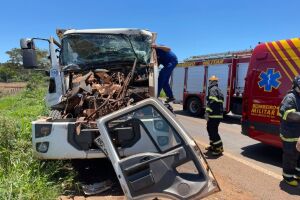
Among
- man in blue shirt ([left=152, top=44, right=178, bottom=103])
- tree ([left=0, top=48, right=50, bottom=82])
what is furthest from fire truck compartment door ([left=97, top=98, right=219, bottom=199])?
tree ([left=0, top=48, right=50, bottom=82])

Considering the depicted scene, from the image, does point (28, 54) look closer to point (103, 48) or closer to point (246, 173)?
point (103, 48)

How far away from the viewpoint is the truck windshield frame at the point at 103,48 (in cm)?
671

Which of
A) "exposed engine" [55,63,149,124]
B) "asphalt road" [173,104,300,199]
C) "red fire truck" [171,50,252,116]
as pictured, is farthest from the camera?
"red fire truck" [171,50,252,116]

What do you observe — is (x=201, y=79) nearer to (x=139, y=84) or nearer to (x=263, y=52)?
(x=263, y=52)

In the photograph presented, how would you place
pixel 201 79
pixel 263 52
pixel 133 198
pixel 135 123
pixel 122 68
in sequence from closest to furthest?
pixel 133 198 → pixel 135 123 → pixel 122 68 → pixel 263 52 → pixel 201 79

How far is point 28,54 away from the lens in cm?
624

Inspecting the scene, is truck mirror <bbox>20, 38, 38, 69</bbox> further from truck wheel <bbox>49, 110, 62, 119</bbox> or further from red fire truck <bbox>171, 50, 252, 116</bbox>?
red fire truck <bbox>171, 50, 252, 116</bbox>

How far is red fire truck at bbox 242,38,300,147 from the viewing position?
673cm

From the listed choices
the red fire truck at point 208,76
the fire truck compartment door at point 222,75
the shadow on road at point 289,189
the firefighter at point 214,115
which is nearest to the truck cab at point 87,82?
the firefighter at point 214,115

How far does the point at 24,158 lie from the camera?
17.9 feet

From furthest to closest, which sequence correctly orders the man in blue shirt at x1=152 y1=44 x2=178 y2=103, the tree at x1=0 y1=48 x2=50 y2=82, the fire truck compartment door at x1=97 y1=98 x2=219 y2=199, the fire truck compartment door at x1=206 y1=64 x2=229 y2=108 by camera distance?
the tree at x1=0 y1=48 x2=50 y2=82 < the fire truck compartment door at x1=206 y1=64 x2=229 y2=108 < the man in blue shirt at x1=152 y1=44 x2=178 y2=103 < the fire truck compartment door at x1=97 y1=98 x2=219 y2=199

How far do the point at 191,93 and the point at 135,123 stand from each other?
1126cm

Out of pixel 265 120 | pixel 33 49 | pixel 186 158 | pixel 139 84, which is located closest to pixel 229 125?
pixel 265 120

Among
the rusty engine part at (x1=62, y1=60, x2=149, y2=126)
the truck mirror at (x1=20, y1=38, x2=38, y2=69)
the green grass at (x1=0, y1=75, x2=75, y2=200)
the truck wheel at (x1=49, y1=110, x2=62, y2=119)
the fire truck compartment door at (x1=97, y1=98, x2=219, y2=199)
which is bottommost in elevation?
the green grass at (x1=0, y1=75, x2=75, y2=200)
